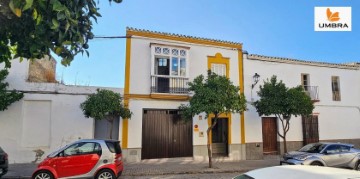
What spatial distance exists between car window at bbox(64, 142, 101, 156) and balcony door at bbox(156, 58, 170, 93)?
6.04m

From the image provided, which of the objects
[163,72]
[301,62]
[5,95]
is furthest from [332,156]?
[5,95]

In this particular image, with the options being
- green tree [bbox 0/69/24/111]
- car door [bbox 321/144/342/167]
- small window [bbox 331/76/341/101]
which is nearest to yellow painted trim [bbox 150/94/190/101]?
green tree [bbox 0/69/24/111]

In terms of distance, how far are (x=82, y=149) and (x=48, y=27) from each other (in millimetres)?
6706

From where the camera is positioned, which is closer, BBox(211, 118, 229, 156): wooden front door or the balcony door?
the balcony door

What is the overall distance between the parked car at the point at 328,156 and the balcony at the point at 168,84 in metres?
6.38

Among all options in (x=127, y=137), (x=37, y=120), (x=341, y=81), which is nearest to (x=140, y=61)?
(x=127, y=137)

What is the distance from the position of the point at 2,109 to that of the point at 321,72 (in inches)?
749

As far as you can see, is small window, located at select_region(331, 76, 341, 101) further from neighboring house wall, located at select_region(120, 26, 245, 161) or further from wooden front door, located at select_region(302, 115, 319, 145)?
neighboring house wall, located at select_region(120, 26, 245, 161)

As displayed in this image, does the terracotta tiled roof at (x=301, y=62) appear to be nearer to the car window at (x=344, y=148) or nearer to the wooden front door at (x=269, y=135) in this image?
the wooden front door at (x=269, y=135)

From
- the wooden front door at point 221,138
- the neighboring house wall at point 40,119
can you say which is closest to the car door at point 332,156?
the wooden front door at point 221,138

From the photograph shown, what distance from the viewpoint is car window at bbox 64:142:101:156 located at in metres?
9.23

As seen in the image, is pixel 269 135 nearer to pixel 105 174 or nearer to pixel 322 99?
pixel 322 99

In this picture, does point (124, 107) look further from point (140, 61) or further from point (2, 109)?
point (2, 109)

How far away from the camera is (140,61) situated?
583 inches
